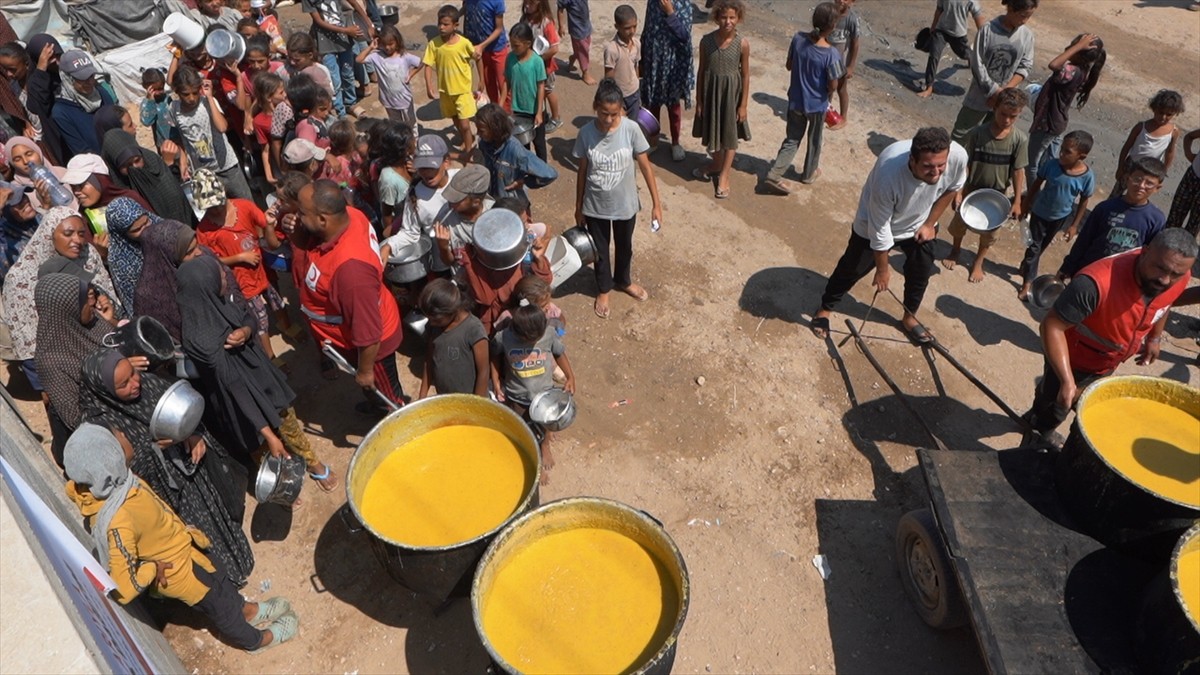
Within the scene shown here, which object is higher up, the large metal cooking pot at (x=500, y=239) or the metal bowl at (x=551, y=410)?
the large metal cooking pot at (x=500, y=239)

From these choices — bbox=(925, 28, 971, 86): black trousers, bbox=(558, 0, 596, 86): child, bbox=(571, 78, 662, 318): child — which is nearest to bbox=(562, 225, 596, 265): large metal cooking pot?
bbox=(571, 78, 662, 318): child

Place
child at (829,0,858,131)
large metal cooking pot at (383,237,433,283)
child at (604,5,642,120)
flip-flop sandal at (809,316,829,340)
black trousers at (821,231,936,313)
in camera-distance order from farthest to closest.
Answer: child at (829,0,858,131) → child at (604,5,642,120) → flip-flop sandal at (809,316,829,340) → black trousers at (821,231,936,313) → large metal cooking pot at (383,237,433,283)

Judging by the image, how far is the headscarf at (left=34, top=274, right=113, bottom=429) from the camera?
4375mm

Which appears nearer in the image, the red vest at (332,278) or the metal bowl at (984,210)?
the red vest at (332,278)

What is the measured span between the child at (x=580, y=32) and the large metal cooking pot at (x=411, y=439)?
23.8 ft

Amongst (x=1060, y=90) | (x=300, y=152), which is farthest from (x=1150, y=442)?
(x=300, y=152)

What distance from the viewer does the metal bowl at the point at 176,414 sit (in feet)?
12.6

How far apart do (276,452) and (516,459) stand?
1.62 meters

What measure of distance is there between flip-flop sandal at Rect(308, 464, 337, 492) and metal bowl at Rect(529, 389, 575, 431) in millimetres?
1545

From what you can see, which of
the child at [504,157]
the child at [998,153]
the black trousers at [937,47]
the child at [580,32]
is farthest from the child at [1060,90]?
the child at [580,32]

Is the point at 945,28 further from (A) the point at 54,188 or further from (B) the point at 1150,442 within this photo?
(A) the point at 54,188

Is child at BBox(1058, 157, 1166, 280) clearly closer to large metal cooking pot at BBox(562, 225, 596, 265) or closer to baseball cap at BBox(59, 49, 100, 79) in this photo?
large metal cooking pot at BBox(562, 225, 596, 265)

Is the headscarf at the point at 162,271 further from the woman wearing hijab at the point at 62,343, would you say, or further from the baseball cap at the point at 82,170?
the baseball cap at the point at 82,170

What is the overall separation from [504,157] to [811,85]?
3.51m
